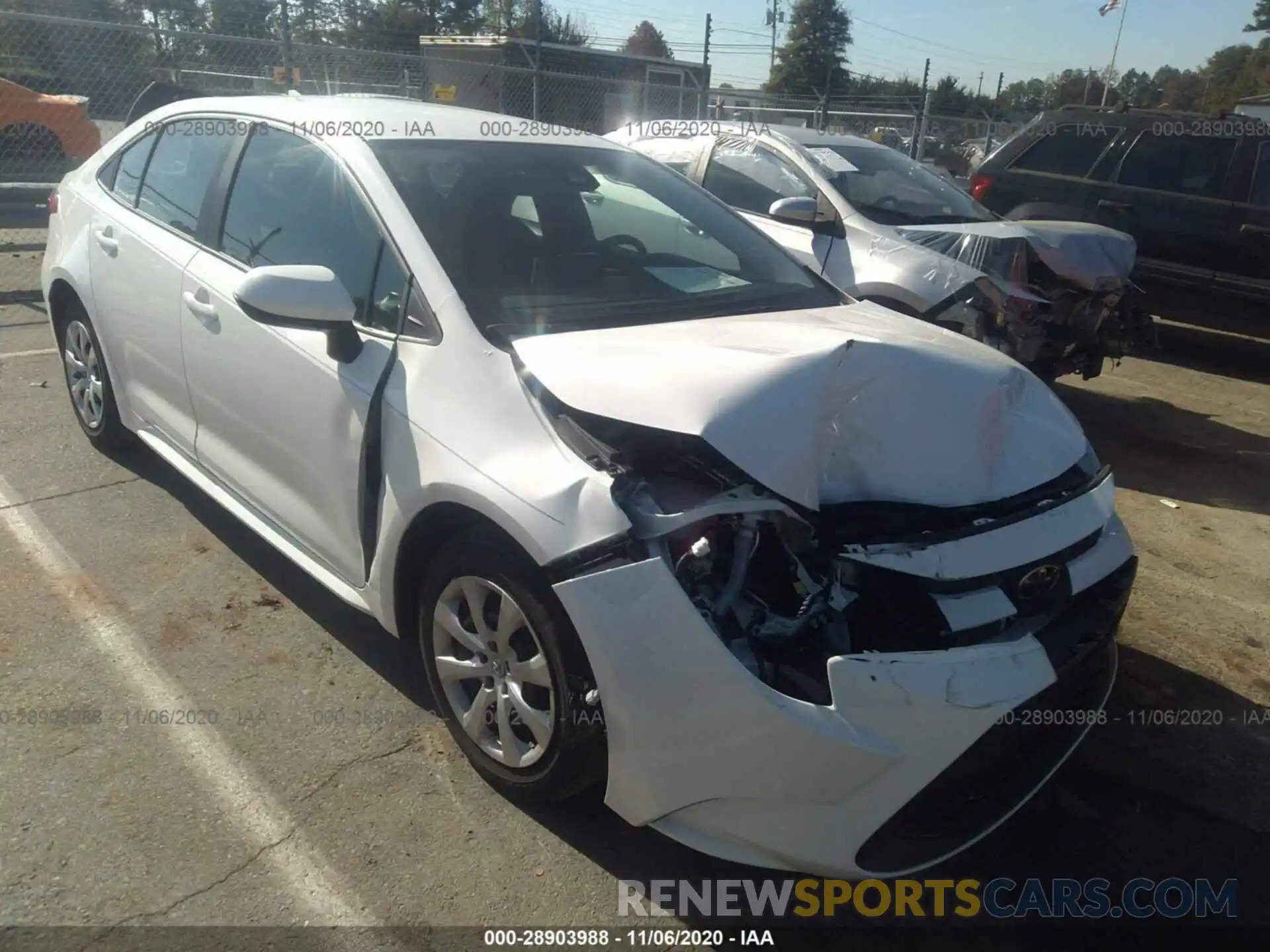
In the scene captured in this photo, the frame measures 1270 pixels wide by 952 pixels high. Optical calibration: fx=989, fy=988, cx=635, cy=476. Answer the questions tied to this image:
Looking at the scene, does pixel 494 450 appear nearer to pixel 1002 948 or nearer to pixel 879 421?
pixel 879 421

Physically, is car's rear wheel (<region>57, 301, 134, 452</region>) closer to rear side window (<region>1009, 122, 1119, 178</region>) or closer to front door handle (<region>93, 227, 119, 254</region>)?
front door handle (<region>93, 227, 119, 254</region>)

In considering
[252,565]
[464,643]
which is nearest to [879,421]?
[464,643]

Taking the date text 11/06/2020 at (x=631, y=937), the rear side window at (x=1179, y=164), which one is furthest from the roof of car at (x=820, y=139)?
the date text 11/06/2020 at (x=631, y=937)

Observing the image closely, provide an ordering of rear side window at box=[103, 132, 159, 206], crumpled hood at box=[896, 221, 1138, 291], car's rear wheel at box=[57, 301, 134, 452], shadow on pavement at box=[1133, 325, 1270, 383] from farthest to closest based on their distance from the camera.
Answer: shadow on pavement at box=[1133, 325, 1270, 383]
crumpled hood at box=[896, 221, 1138, 291]
car's rear wheel at box=[57, 301, 134, 452]
rear side window at box=[103, 132, 159, 206]

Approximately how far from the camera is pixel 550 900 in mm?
2393

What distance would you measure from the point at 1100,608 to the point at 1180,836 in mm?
800

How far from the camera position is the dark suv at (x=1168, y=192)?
7.89 meters

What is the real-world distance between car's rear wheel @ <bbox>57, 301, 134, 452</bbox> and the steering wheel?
2.45 metres

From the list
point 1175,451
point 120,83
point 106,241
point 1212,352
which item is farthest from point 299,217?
point 120,83

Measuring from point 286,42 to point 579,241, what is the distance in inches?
299

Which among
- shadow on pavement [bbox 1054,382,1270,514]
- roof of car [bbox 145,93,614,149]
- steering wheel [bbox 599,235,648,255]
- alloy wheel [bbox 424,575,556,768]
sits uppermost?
roof of car [bbox 145,93,614,149]

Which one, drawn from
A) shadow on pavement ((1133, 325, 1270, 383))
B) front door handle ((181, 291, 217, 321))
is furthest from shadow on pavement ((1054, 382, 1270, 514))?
front door handle ((181, 291, 217, 321))

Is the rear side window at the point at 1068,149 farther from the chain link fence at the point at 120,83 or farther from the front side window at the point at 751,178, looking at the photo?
the chain link fence at the point at 120,83

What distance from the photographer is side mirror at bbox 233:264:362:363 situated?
2.66 m
